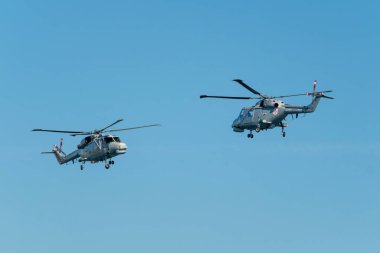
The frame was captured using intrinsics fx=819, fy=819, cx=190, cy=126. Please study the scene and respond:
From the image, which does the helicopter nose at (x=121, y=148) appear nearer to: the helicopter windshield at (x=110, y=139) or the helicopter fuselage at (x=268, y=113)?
the helicopter windshield at (x=110, y=139)

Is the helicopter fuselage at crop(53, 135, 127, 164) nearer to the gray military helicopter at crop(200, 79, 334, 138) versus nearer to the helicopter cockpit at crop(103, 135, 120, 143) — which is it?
the helicopter cockpit at crop(103, 135, 120, 143)

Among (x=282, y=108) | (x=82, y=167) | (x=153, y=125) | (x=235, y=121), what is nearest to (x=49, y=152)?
(x=82, y=167)

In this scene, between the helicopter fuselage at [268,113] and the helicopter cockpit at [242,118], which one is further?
the helicopter cockpit at [242,118]

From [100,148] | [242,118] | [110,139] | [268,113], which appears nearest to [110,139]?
[110,139]

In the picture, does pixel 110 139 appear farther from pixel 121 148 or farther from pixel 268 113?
pixel 268 113

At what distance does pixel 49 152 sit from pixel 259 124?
47603mm

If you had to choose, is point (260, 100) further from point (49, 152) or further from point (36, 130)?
point (49, 152)

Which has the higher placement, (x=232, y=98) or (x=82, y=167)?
(x=232, y=98)

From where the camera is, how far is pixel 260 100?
134 meters

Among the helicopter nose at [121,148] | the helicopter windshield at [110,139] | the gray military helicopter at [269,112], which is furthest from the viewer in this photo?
the helicopter windshield at [110,139]

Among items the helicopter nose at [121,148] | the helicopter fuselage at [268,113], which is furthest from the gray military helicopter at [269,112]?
the helicopter nose at [121,148]

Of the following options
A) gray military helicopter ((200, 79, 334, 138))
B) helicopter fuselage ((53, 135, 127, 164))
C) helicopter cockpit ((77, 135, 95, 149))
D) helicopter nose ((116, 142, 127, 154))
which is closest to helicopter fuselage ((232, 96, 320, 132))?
gray military helicopter ((200, 79, 334, 138))

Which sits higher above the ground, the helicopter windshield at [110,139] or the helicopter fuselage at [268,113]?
the helicopter fuselage at [268,113]

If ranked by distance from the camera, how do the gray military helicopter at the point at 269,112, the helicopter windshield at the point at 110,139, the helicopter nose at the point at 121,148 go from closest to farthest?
the gray military helicopter at the point at 269,112 < the helicopter nose at the point at 121,148 < the helicopter windshield at the point at 110,139
